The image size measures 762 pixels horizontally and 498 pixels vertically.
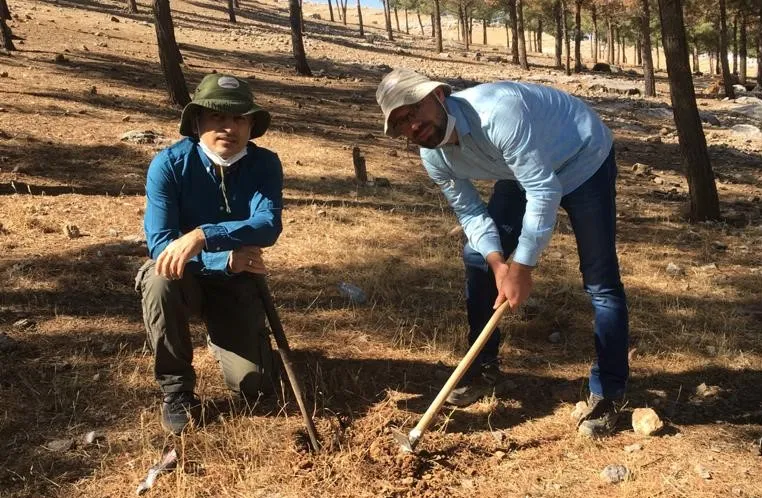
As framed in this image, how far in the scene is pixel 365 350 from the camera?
14.2 feet

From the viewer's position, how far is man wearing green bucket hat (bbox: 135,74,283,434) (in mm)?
3211

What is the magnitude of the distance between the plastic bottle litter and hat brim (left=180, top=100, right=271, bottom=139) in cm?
189

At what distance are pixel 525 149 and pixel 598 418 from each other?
1535 millimetres

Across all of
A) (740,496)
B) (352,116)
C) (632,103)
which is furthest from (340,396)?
(632,103)

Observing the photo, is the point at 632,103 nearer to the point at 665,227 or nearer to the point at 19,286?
the point at 665,227

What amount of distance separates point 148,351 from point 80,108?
8.60 meters

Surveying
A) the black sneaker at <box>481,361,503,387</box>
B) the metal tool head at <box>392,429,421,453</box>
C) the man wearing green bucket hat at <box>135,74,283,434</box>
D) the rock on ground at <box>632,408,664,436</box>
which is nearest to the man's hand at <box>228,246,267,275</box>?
the man wearing green bucket hat at <box>135,74,283,434</box>

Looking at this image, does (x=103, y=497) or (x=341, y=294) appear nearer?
(x=103, y=497)

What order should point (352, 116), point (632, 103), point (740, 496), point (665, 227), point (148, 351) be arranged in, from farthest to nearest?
point (632, 103), point (352, 116), point (665, 227), point (148, 351), point (740, 496)

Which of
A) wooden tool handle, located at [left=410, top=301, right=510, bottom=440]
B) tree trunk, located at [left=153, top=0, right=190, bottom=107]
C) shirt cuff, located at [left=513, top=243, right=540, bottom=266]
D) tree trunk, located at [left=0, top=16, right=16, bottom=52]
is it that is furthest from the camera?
tree trunk, located at [left=0, top=16, right=16, bottom=52]

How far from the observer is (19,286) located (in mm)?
4961

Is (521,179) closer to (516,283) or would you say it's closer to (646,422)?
(516,283)

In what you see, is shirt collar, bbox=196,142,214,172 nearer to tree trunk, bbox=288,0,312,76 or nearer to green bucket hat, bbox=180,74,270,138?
green bucket hat, bbox=180,74,270,138

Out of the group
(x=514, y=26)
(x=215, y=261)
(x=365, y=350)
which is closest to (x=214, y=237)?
(x=215, y=261)
